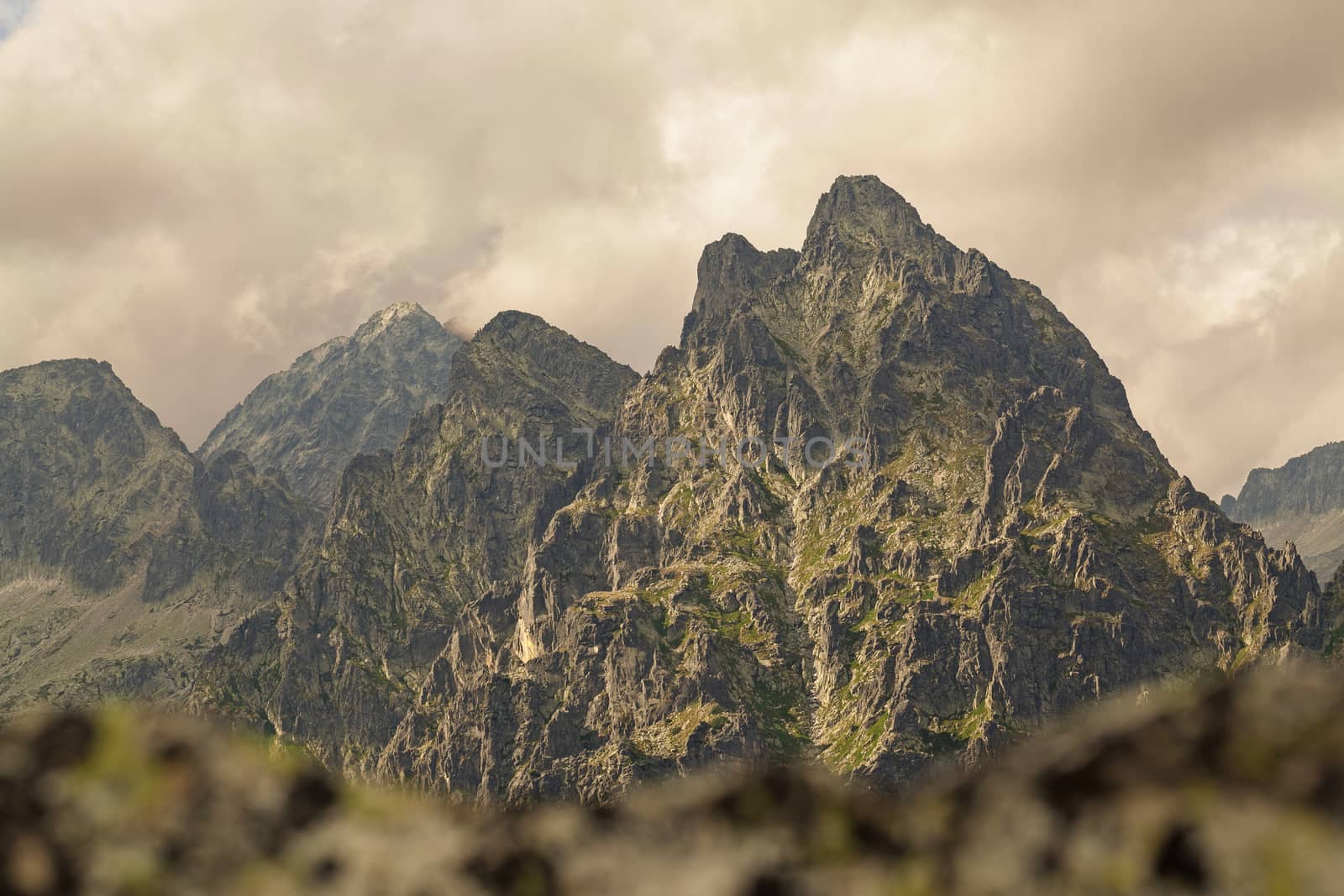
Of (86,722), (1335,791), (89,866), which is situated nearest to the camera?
(1335,791)

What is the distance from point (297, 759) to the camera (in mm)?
16375

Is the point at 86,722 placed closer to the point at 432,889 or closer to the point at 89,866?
the point at 89,866

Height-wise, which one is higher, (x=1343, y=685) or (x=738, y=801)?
(x=1343, y=685)

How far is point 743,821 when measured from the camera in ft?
50.5

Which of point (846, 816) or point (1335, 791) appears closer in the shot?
point (1335, 791)

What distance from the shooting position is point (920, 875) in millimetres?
14383

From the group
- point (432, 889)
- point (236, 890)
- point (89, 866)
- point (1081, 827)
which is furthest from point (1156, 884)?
point (89, 866)

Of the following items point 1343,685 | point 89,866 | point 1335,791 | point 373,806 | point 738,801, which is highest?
point 1343,685

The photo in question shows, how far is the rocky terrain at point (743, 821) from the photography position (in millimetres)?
13031

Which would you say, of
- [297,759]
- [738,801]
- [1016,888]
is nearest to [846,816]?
[738,801]

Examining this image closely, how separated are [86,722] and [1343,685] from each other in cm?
1476

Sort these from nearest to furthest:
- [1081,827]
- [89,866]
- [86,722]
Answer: [1081,827] → [89,866] → [86,722]

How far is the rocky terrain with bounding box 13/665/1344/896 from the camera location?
513 inches

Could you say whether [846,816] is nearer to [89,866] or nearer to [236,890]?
[236,890]
